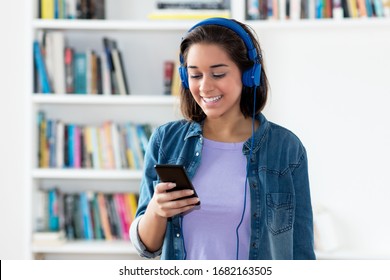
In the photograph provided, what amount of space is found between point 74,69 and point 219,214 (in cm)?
174

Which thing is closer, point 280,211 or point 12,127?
point 280,211

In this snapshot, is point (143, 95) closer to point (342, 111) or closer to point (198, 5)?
point (198, 5)

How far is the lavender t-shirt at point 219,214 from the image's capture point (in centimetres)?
118

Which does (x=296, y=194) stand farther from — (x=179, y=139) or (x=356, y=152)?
(x=356, y=152)

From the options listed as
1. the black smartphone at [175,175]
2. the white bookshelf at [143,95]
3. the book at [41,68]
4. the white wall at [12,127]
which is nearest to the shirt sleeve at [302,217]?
the black smartphone at [175,175]

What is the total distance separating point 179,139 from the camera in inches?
50.9

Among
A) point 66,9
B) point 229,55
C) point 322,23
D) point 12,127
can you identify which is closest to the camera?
point 229,55

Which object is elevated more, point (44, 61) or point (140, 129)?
point (44, 61)

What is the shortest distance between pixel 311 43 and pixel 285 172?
1589mm

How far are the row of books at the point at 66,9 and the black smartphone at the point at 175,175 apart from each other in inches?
68.3

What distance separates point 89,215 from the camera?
109 inches

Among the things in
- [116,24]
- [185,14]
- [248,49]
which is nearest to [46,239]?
[116,24]
